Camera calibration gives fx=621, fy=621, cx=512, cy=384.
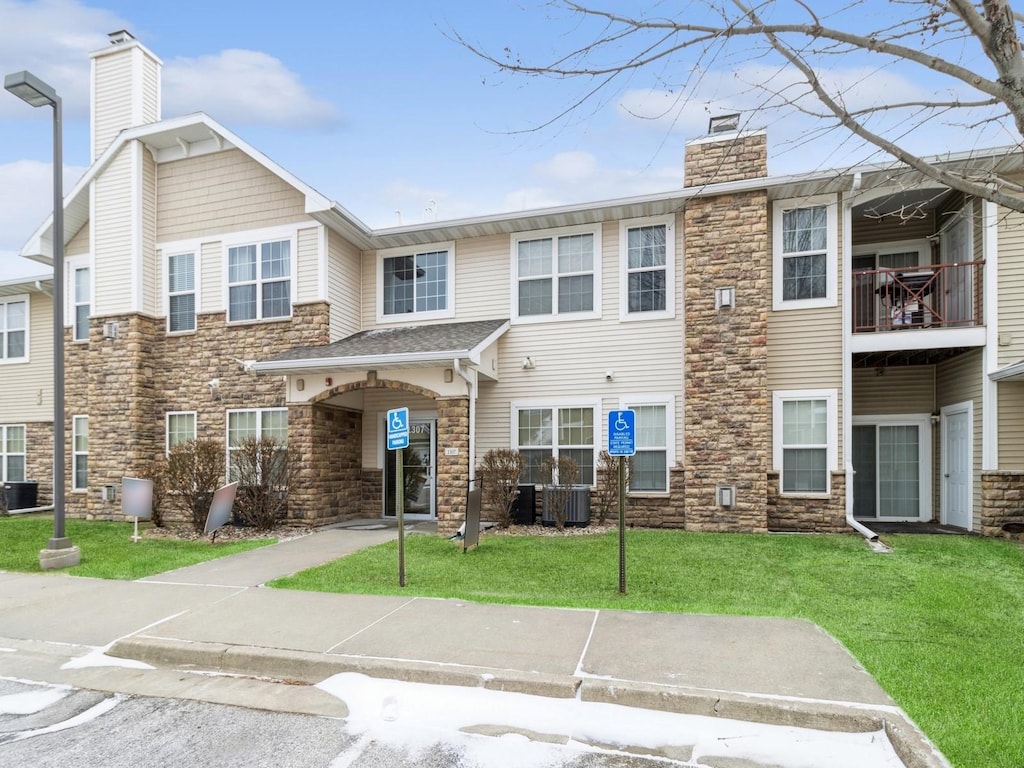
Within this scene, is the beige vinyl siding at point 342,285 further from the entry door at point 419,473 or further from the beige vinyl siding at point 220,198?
the entry door at point 419,473

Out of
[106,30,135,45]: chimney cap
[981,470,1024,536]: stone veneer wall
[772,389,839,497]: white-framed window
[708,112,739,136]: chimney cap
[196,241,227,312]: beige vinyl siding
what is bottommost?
[981,470,1024,536]: stone veneer wall

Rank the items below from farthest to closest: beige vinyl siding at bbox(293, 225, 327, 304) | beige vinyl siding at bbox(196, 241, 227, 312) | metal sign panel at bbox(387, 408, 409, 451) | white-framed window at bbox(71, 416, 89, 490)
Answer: white-framed window at bbox(71, 416, 89, 490), beige vinyl siding at bbox(196, 241, 227, 312), beige vinyl siding at bbox(293, 225, 327, 304), metal sign panel at bbox(387, 408, 409, 451)

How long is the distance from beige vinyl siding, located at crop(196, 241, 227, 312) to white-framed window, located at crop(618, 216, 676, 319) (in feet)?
28.4

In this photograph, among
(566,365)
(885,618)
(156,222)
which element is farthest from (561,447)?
(156,222)

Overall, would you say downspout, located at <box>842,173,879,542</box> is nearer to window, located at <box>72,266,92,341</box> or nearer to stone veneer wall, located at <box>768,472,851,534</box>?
stone veneer wall, located at <box>768,472,851,534</box>

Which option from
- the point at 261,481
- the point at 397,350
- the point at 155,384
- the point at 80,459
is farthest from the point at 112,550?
the point at 80,459

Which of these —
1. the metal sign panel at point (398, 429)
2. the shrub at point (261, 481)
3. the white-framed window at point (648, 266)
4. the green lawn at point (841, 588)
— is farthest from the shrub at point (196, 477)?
the white-framed window at point (648, 266)

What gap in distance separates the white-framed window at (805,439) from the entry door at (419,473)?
22.4 feet

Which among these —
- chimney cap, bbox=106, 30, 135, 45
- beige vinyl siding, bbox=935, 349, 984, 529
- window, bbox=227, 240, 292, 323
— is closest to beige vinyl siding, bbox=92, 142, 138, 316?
window, bbox=227, 240, 292, 323

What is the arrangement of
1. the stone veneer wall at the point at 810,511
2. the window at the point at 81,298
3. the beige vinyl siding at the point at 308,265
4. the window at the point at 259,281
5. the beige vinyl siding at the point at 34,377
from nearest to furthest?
the stone veneer wall at the point at 810,511
the beige vinyl siding at the point at 308,265
the window at the point at 259,281
the window at the point at 81,298
the beige vinyl siding at the point at 34,377

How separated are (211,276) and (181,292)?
90 cm

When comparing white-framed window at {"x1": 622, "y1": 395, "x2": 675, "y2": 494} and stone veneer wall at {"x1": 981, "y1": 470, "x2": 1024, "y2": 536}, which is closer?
stone veneer wall at {"x1": 981, "y1": 470, "x2": 1024, "y2": 536}

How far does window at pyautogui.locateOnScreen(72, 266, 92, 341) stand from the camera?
15172 millimetres

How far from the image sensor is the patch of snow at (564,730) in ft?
11.7
